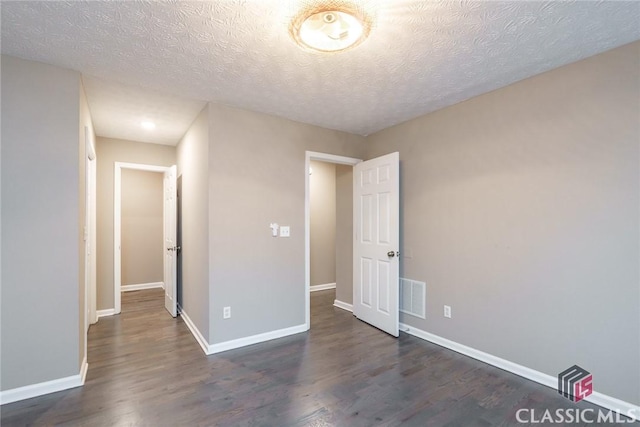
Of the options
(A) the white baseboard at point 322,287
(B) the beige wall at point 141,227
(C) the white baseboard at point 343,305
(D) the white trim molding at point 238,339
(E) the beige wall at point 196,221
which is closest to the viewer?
(D) the white trim molding at point 238,339

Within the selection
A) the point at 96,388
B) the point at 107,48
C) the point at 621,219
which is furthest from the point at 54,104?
the point at 621,219

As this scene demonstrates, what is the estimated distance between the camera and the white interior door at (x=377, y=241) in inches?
135

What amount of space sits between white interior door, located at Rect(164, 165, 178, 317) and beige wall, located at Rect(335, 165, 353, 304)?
2.32m

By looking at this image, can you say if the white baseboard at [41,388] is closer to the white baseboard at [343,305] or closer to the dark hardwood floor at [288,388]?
the dark hardwood floor at [288,388]

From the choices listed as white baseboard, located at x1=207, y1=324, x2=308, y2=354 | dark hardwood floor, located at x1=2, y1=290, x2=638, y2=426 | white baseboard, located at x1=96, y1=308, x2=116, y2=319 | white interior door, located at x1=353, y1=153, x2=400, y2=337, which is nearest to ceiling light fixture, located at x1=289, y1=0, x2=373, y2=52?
white interior door, located at x1=353, y1=153, x2=400, y2=337

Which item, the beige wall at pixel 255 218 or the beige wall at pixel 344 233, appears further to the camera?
the beige wall at pixel 344 233

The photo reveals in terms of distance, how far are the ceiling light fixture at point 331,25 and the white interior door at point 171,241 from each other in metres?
3.09

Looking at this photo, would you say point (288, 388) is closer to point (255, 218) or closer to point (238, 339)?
point (238, 339)

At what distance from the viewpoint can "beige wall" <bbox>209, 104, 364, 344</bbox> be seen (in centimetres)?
305

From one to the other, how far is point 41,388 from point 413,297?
3.40 m

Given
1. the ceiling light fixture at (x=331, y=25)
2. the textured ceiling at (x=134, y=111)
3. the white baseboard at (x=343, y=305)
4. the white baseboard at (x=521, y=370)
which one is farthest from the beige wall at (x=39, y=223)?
the white baseboard at (x=521, y=370)

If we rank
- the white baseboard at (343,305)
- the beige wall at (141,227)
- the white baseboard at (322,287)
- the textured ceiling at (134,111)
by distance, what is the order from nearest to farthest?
1. the textured ceiling at (134,111)
2. the white baseboard at (343,305)
3. the white baseboard at (322,287)
4. the beige wall at (141,227)

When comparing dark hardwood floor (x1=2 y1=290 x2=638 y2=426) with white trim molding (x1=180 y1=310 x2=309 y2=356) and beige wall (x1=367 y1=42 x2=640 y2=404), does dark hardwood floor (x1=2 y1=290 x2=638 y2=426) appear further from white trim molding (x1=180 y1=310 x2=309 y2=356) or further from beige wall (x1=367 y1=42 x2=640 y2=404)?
beige wall (x1=367 y1=42 x2=640 y2=404)

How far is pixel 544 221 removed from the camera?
2.43 meters
